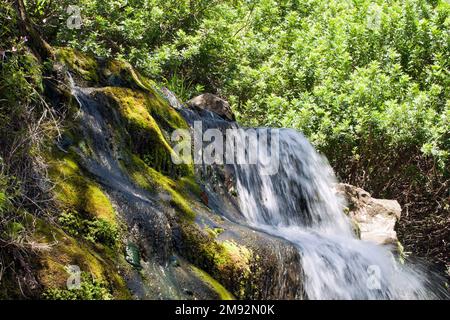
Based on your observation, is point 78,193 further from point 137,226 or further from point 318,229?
point 318,229

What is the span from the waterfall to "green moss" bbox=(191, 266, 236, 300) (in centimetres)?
98

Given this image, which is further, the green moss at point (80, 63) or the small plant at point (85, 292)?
the green moss at point (80, 63)

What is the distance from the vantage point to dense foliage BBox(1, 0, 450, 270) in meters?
11.2

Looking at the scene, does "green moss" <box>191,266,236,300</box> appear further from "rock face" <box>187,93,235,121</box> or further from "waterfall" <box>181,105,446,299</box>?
"rock face" <box>187,93,235,121</box>

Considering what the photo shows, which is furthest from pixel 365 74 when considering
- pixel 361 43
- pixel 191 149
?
pixel 191 149

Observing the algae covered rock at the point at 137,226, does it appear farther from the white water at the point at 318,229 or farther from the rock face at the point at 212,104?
the rock face at the point at 212,104

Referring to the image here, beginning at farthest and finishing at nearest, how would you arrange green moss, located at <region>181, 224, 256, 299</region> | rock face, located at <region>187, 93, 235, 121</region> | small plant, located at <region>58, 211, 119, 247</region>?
1. rock face, located at <region>187, 93, 235, 121</region>
2. green moss, located at <region>181, 224, 256, 299</region>
3. small plant, located at <region>58, 211, 119, 247</region>

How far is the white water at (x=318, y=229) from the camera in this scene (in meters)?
6.29

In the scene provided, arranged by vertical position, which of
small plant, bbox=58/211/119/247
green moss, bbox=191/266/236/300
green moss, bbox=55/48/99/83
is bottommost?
green moss, bbox=191/266/236/300

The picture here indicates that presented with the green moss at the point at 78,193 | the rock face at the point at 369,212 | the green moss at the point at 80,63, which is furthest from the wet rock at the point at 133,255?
the rock face at the point at 369,212

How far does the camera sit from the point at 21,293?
13.5 ft

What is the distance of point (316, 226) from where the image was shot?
885cm

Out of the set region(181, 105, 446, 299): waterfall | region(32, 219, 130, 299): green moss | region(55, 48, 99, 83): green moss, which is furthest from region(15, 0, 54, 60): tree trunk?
region(32, 219, 130, 299): green moss

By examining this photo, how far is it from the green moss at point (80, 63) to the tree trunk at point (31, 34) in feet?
1.83
